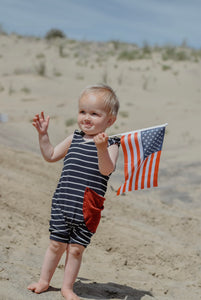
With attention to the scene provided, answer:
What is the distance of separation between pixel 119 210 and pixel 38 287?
9.51 feet

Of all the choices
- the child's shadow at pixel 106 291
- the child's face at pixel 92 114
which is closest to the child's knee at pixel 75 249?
the child's shadow at pixel 106 291

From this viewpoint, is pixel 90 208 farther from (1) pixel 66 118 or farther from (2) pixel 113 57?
(2) pixel 113 57

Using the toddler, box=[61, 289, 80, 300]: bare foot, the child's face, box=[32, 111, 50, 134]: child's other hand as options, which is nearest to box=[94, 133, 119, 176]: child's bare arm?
the toddler

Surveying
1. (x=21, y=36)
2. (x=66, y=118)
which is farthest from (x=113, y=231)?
(x=21, y=36)

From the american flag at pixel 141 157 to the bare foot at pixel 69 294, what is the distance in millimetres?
711

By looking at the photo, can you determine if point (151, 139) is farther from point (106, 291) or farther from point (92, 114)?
point (106, 291)

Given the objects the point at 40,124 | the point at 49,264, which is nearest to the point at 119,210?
the point at 49,264

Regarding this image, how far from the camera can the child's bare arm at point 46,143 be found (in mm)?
3008

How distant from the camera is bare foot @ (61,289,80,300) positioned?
2.95m

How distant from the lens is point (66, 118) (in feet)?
35.4

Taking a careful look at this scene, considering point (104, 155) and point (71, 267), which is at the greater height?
point (104, 155)

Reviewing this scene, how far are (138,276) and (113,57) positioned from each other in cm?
1834

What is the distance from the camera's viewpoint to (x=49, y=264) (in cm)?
301

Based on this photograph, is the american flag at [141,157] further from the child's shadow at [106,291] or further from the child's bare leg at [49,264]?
the child's shadow at [106,291]
